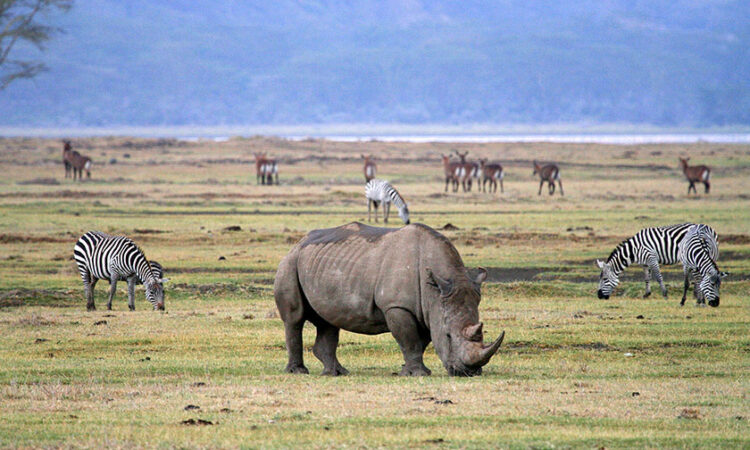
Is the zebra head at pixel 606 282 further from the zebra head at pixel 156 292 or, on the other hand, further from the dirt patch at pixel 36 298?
the dirt patch at pixel 36 298

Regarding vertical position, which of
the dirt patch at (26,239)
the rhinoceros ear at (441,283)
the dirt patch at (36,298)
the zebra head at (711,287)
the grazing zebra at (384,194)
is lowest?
the dirt patch at (36,298)

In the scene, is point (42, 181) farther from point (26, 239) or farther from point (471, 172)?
point (26, 239)

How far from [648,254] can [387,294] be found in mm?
11088

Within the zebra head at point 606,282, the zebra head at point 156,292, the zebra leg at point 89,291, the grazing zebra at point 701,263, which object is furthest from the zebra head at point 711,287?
the zebra leg at point 89,291

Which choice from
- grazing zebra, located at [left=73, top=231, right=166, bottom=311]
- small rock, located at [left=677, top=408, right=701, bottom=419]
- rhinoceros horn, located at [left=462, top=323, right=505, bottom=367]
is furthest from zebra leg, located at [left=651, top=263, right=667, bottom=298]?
small rock, located at [left=677, top=408, right=701, bottom=419]

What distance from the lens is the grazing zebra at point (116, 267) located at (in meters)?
19.8

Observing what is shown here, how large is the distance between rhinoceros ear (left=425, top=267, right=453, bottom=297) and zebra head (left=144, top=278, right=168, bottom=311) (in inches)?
355

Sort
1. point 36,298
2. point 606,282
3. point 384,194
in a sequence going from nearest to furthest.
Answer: point 36,298, point 606,282, point 384,194

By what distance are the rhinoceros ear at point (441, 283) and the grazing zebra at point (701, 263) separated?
31.4ft

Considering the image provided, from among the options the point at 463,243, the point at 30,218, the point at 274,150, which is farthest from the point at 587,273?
the point at 274,150

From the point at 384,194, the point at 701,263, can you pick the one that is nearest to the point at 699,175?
the point at 384,194

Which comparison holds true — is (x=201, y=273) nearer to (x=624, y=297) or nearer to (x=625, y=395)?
(x=624, y=297)

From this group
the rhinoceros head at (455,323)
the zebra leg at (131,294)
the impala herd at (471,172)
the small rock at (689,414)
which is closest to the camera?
the small rock at (689,414)

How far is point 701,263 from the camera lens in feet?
66.6
